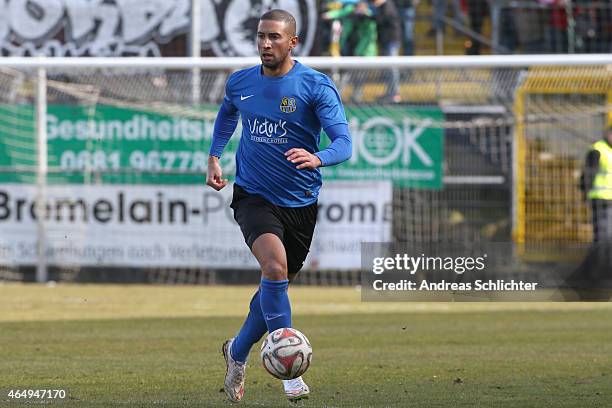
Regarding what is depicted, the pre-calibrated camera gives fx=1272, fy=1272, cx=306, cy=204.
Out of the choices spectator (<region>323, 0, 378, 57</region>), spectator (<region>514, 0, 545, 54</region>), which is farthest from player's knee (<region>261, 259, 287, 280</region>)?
spectator (<region>514, 0, 545, 54</region>)

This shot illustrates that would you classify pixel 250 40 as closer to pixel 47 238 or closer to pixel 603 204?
pixel 47 238

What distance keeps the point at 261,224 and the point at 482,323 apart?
658 centimetres

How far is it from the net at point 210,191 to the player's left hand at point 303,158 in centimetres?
1151

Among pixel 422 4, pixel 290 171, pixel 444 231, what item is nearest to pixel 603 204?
pixel 444 231

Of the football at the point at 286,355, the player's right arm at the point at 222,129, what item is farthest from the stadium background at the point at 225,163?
the football at the point at 286,355

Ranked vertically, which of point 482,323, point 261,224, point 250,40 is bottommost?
point 482,323

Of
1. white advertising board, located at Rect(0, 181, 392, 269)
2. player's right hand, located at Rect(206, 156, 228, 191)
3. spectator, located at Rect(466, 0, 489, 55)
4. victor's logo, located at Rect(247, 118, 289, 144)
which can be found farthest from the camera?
spectator, located at Rect(466, 0, 489, 55)

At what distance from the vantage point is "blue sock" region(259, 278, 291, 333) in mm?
7070

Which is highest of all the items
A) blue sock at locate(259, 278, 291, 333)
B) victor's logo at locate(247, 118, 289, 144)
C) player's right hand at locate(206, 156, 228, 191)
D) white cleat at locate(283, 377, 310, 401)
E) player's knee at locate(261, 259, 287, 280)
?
victor's logo at locate(247, 118, 289, 144)

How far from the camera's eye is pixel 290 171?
7.39 meters

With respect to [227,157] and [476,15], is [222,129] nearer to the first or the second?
[227,157]

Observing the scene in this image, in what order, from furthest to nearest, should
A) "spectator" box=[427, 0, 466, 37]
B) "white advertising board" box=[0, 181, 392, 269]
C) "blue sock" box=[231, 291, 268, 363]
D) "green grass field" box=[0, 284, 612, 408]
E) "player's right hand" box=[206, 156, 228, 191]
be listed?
1. "spectator" box=[427, 0, 466, 37]
2. "white advertising board" box=[0, 181, 392, 269]
3. "green grass field" box=[0, 284, 612, 408]
4. "player's right hand" box=[206, 156, 228, 191]
5. "blue sock" box=[231, 291, 268, 363]

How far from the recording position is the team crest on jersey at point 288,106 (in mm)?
7301

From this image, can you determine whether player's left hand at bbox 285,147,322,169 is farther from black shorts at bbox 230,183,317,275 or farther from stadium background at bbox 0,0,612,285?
stadium background at bbox 0,0,612,285
